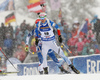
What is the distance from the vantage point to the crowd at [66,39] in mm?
6555

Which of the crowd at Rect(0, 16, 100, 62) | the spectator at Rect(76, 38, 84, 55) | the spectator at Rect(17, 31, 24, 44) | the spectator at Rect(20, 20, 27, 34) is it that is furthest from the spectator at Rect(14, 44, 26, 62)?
the spectator at Rect(76, 38, 84, 55)

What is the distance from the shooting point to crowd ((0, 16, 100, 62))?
258 inches

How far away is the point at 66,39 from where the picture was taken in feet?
22.4

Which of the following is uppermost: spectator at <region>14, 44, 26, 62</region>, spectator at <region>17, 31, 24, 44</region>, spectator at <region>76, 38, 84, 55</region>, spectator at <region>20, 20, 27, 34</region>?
spectator at <region>20, 20, 27, 34</region>

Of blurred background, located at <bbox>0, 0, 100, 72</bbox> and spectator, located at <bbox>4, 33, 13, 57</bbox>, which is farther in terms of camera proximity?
spectator, located at <bbox>4, 33, 13, 57</bbox>

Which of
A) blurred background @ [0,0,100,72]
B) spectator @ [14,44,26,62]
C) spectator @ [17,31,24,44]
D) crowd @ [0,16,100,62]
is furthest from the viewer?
spectator @ [17,31,24,44]

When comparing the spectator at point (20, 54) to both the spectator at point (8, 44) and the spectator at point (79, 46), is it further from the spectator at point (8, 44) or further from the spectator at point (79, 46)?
the spectator at point (79, 46)

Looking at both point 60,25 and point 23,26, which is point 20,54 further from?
point 60,25

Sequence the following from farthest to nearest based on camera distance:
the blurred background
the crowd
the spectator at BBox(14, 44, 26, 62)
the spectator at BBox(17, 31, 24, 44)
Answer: the spectator at BBox(17, 31, 24, 44) → the spectator at BBox(14, 44, 26, 62) → the blurred background → the crowd

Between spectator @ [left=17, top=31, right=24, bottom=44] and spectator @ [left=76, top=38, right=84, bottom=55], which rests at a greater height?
spectator @ [left=17, top=31, right=24, bottom=44]

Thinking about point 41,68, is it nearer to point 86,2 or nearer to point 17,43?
point 17,43

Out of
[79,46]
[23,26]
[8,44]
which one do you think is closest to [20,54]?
[8,44]

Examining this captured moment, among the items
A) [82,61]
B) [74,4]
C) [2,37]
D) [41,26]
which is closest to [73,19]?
[74,4]

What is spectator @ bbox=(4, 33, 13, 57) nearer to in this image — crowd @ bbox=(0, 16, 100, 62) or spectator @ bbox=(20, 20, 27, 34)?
crowd @ bbox=(0, 16, 100, 62)
